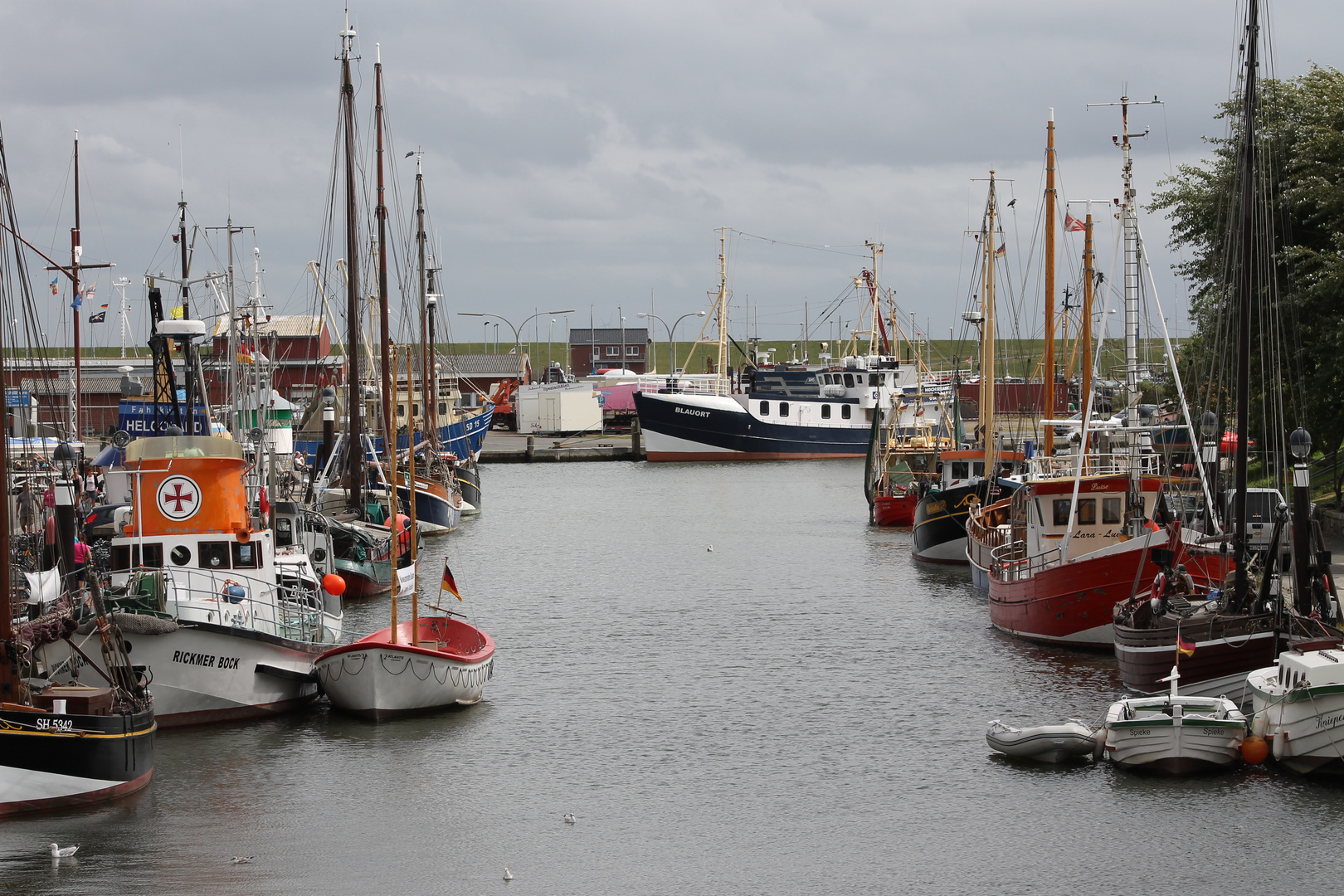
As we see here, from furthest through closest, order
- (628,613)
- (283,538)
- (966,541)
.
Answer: (966,541)
(628,613)
(283,538)

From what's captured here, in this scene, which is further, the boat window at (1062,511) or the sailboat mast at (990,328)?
the sailboat mast at (990,328)

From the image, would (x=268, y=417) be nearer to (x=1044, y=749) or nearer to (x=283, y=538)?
(x=283, y=538)

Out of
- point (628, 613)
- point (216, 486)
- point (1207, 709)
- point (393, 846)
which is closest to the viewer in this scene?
point (393, 846)

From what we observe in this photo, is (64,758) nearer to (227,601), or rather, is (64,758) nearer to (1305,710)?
(227,601)

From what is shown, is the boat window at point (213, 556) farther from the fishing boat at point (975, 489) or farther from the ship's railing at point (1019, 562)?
the fishing boat at point (975, 489)

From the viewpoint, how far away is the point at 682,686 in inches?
1115

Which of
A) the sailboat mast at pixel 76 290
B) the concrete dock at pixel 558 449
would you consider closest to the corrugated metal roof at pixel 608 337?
the concrete dock at pixel 558 449

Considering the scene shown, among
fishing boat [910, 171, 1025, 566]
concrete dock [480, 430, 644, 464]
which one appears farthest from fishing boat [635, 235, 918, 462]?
fishing boat [910, 171, 1025, 566]

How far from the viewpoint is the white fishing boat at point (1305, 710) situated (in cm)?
1889

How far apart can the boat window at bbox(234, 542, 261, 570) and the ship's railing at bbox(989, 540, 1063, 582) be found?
16235 millimetres

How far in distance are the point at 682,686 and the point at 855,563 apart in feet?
67.2

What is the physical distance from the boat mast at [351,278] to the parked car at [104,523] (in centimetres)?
1626

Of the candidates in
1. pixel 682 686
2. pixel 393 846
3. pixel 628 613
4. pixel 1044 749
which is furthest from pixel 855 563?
pixel 393 846

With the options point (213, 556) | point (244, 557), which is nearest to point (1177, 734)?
point (244, 557)
